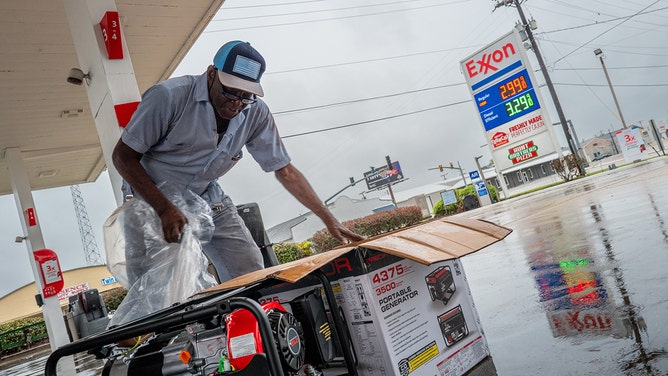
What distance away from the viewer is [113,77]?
3.71m

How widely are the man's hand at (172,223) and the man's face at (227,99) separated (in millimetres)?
512

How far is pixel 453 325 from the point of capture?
1.79 metres

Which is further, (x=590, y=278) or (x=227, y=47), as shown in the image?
(x=590, y=278)

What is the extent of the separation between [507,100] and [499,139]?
Result: 77.8 inches

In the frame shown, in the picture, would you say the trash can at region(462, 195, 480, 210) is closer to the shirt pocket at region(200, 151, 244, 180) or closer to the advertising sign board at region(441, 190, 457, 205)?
the advertising sign board at region(441, 190, 457, 205)

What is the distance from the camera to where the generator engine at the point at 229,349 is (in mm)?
1208

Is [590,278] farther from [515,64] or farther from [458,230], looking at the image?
[515,64]

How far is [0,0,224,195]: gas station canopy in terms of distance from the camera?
547 centimetres

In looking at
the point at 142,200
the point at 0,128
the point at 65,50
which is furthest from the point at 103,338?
the point at 0,128

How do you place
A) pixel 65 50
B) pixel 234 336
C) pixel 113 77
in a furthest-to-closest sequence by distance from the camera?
pixel 65 50 → pixel 113 77 → pixel 234 336

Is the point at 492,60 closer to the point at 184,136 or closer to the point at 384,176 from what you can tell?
the point at 184,136

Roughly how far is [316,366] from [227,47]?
1355 millimetres

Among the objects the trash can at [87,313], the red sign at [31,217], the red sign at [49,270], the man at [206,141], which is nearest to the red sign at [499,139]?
the trash can at [87,313]

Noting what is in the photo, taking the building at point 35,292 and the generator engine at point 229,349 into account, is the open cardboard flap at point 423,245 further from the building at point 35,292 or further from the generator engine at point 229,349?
the building at point 35,292
